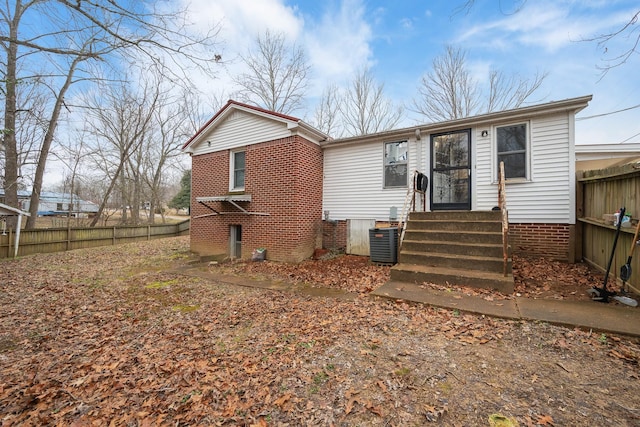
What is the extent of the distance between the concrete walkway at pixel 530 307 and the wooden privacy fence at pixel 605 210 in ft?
3.46

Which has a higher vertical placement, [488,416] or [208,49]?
[208,49]

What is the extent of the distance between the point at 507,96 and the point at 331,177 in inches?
551

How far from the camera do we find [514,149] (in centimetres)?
652

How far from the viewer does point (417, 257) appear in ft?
17.7

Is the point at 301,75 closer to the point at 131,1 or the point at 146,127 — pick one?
the point at 146,127

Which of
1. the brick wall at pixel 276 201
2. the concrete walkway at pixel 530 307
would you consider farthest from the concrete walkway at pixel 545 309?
the brick wall at pixel 276 201

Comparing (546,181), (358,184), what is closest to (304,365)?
(358,184)

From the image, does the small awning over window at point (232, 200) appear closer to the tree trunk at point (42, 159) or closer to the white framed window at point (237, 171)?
the white framed window at point (237, 171)

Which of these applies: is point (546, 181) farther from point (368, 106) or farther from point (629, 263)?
point (368, 106)

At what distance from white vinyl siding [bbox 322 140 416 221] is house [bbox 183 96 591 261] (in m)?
0.03

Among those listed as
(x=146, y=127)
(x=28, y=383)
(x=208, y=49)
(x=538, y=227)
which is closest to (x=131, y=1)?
(x=208, y=49)

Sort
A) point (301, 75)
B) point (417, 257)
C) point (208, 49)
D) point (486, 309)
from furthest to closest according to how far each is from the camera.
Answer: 1. point (301, 75)
2. point (417, 257)
3. point (208, 49)
4. point (486, 309)

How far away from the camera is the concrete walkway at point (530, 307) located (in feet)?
10.2

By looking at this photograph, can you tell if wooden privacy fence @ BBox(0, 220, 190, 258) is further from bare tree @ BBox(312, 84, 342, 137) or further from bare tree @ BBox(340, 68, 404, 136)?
bare tree @ BBox(340, 68, 404, 136)
